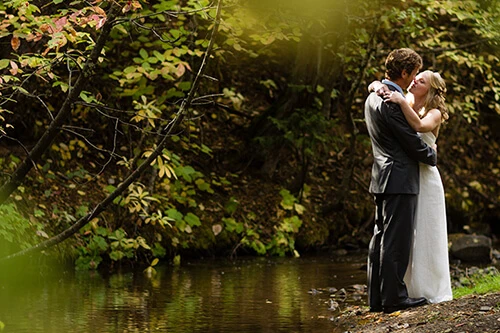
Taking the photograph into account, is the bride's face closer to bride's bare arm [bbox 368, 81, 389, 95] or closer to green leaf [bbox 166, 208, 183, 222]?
bride's bare arm [bbox 368, 81, 389, 95]

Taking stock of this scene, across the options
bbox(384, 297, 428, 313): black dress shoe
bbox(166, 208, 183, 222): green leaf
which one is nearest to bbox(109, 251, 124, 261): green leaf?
bbox(166, 208, 183, 222): green leaf

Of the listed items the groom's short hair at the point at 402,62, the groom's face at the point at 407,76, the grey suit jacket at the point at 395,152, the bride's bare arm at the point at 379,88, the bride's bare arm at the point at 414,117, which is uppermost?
the groom's short hair at the point at 402,62

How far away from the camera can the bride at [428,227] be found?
6.92 meters

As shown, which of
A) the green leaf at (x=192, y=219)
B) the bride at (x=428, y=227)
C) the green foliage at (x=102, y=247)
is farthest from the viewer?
the green leaf at (x=192, y=219)

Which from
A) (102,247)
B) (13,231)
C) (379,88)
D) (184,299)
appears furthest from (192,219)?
(379,88)

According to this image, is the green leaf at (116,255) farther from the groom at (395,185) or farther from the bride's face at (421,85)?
the bride's face at (421,85)

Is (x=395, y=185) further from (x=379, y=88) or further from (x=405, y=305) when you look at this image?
(x=405, y=305)

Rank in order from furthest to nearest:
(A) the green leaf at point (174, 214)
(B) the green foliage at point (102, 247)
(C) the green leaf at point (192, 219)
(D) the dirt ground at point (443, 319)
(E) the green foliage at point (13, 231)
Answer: (C) the green leaf at point (192, 219)
(A) the green leaf at point (174, 214)
(B) the green foliage at point (102, 247)
(E) the green foliage at point (13, 231)
(D) the dirt ground at point (443, 319)

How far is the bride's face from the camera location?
281 inches

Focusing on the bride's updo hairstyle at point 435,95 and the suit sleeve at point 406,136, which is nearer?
the suit sleeve at point 406,136

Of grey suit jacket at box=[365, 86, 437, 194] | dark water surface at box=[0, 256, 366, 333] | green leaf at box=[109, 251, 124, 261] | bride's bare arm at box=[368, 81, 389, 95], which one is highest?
bride's bare arm at box=[368, 81, 389, 95]

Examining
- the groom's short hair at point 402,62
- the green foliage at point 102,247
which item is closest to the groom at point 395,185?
the groom's short hair at point 402,62

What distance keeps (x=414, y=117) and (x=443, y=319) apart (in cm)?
167

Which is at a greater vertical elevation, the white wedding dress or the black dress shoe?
the white wedding dress
